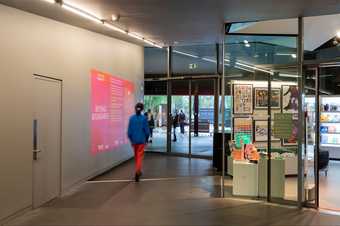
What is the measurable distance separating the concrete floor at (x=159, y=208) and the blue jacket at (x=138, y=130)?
892 millimetres

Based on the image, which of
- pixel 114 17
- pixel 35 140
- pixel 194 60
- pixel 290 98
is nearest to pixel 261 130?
pixel 290 98

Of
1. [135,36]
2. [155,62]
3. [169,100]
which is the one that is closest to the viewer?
[135,36]

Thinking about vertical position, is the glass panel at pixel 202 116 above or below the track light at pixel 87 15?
below

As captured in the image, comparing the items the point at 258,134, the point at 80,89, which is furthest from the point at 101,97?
the point at 258,134

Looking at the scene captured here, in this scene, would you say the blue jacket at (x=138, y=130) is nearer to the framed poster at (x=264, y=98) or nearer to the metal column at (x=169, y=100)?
the framed poster at (x=264, y=98)

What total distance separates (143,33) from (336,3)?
173 inches

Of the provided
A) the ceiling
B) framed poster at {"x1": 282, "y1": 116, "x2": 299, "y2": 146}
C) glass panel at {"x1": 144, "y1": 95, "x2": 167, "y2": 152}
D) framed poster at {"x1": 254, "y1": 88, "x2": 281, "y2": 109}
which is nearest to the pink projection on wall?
the ceiling

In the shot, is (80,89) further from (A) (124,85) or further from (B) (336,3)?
(B) (336,3)

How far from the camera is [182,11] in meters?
6.42

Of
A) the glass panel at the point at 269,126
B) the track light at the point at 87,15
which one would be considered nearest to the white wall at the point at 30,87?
the track light at the point at 87,15

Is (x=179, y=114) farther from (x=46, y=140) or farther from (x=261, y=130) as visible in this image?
(x=46, y=140)

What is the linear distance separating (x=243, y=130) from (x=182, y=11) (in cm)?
253

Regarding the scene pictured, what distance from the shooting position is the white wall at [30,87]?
200 inches

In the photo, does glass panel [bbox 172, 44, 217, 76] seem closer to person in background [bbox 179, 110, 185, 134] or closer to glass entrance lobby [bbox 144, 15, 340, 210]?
person in background [bbox 179, 110, 185, 134]
